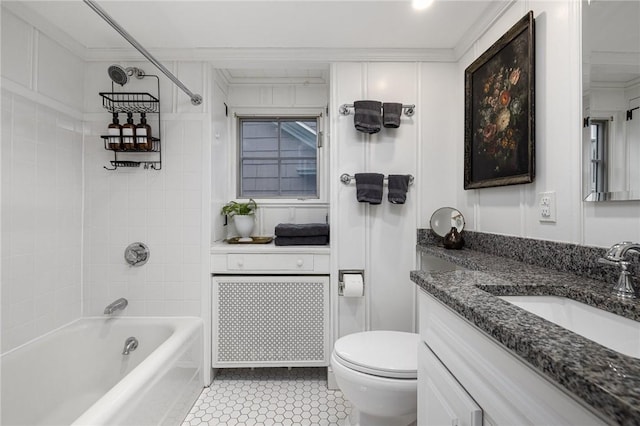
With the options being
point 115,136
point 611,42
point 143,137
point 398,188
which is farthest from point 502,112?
point 115,136

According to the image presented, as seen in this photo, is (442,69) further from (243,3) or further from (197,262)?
(197,262)

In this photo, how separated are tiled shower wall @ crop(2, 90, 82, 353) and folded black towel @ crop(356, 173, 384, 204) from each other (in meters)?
1.81

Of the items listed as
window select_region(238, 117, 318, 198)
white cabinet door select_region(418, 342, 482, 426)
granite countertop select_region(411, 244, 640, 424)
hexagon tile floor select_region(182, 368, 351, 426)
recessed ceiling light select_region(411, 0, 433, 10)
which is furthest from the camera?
window select_region(238, 117, 318, 198)

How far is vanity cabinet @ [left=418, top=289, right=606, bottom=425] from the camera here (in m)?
0.47

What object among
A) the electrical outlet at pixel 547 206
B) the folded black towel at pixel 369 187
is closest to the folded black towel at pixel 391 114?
the folded black towel at pixel 369 187

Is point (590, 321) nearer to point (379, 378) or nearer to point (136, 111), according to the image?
point (379, 378)

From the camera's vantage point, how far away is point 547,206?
1218 millimetres

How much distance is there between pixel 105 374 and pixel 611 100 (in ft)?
9.02

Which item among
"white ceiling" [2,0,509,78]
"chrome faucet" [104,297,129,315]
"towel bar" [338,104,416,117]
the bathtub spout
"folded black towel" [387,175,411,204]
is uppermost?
"white ceiling" [2,0,509,78]

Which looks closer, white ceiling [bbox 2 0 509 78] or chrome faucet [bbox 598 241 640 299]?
chrome faucet [bbox 598 241 640 299]

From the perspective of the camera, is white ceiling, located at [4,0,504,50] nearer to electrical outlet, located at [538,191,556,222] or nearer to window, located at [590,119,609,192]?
window, located at [590,119,609,192]

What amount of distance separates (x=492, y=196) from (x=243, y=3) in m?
1.68

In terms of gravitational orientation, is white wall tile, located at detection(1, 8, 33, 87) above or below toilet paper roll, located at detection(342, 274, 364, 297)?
above

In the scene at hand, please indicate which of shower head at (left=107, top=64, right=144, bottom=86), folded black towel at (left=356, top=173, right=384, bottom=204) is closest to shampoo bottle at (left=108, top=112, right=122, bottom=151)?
shower head at (left=107, top=64, right=144, bottom=86)
